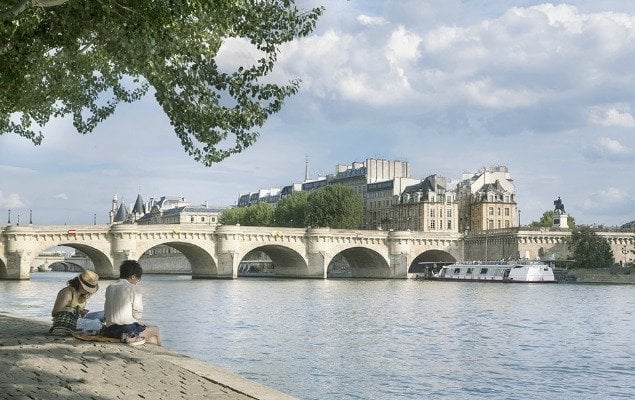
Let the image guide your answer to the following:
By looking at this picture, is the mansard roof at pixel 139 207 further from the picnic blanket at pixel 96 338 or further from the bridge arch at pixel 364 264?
the picnic blanket at pixel 96 338

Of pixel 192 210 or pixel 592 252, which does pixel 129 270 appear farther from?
pixel 192 210

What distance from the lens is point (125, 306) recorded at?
1274 centimetres

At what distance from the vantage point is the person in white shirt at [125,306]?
1265 centimetres

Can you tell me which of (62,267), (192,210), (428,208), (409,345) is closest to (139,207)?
(62,267)

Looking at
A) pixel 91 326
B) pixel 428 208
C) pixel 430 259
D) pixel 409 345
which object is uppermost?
pixel 428 208

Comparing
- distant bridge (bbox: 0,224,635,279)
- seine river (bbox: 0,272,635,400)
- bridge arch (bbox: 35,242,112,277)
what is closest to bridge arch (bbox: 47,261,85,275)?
distant bridge (bbox: 0,224,635,279)

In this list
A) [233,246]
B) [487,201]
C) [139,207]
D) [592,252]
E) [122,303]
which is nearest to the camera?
[122,303]

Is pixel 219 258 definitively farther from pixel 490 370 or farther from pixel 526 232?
pixel 490 370

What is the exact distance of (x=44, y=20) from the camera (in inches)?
595

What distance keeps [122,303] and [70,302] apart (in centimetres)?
203

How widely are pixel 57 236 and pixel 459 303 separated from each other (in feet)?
124

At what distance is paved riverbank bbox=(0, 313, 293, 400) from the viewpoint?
945 cm

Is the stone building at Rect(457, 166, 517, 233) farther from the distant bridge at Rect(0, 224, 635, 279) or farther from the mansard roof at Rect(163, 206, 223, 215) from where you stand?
the mansard roof at Rect(163, 206, 223, 215)

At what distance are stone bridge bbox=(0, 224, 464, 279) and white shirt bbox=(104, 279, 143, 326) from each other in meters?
57.0
